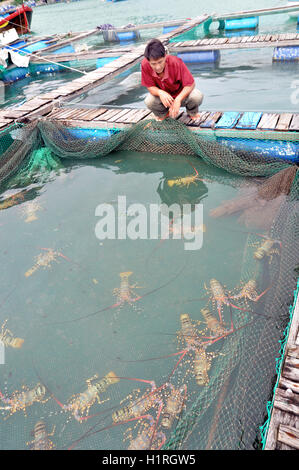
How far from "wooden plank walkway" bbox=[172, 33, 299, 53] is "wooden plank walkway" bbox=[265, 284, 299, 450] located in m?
10.3

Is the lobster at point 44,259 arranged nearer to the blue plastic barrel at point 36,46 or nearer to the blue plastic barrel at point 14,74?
the blue plastic barrel at point 14,74

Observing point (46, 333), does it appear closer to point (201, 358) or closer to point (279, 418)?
point (201, 358)

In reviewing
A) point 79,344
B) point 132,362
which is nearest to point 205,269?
point 132,362

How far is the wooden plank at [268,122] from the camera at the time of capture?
472cm

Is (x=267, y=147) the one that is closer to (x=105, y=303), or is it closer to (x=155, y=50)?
(x=155, y=50)

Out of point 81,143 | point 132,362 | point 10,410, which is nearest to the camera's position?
point 10,410

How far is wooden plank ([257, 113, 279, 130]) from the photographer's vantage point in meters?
4.72

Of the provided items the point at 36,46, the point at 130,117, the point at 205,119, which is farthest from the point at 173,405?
the point at 36,46

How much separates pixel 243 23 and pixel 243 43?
7129mm

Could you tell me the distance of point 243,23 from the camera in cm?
1489

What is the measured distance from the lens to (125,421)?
2.37 meters

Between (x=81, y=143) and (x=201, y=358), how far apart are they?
4.82 meters

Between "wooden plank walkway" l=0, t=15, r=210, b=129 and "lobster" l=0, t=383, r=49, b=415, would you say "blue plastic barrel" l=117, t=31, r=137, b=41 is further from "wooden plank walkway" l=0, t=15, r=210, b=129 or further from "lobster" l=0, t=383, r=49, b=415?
"lobster" l=0, t=383, r=49, b=415

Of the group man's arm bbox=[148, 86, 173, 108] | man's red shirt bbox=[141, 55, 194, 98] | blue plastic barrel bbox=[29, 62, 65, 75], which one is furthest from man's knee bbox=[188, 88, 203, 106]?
blue plastic barrel bbox=[29, 62, 65, 75]
